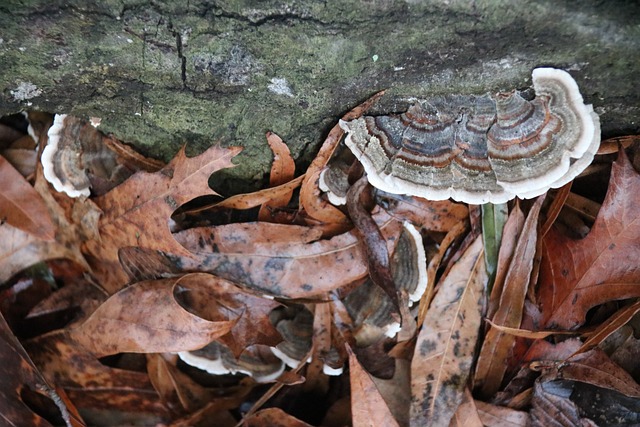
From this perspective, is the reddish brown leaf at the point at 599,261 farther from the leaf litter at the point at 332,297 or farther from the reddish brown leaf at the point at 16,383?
the reddish brown leaf at the point at 16,383

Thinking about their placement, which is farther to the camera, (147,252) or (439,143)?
(147,252)

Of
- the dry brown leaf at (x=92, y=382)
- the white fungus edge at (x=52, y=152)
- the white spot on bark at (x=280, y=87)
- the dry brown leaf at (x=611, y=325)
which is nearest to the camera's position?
the white spot on bark at (x=280, y=87)

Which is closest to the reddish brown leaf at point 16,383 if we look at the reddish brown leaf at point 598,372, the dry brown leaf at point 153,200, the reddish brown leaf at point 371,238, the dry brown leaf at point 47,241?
the dry brown leaf at point 47,241

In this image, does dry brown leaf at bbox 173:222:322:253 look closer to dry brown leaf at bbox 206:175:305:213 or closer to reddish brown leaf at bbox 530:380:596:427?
dry brown leaf at bbox 206:175:305:213

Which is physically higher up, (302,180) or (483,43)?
(483,43)

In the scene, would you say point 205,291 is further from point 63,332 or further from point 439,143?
point 439,143

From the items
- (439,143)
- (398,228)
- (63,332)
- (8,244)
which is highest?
(439,143)

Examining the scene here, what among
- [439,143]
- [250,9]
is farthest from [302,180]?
Answer: [250,9]
